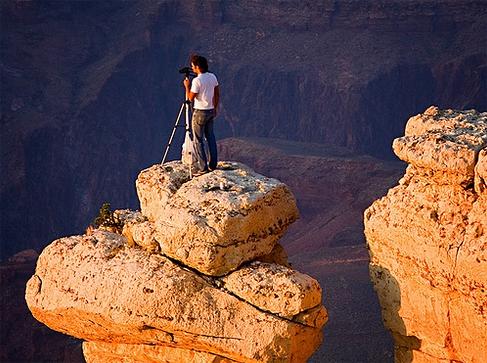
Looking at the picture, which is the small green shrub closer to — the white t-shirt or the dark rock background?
the white t-shirt

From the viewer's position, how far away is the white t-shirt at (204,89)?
58.5 feet

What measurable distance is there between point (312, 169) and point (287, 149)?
3677mm

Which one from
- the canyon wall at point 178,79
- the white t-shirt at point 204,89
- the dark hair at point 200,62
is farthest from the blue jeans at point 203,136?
the canyon wall at point 178,79

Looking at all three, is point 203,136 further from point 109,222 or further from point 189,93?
point 109,222

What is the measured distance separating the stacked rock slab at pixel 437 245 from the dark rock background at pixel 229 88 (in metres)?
25.5

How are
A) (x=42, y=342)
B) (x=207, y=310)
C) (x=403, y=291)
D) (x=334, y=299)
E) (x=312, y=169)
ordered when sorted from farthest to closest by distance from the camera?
(x=312, y=169), (x=42, y=342), (x=334, y=299), (x=403, y=291), (x=207, y=310)

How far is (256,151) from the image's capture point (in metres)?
46.7

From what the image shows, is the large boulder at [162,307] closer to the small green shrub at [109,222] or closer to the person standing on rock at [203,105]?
the small green shrub at [109,222]

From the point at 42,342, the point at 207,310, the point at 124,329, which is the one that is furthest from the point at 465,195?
the point at 42,342

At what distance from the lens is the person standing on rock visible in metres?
17.8

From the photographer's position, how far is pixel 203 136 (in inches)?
725

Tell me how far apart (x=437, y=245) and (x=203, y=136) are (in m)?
5.38

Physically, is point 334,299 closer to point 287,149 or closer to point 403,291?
point 403,291

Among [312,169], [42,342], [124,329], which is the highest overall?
[124,329]
